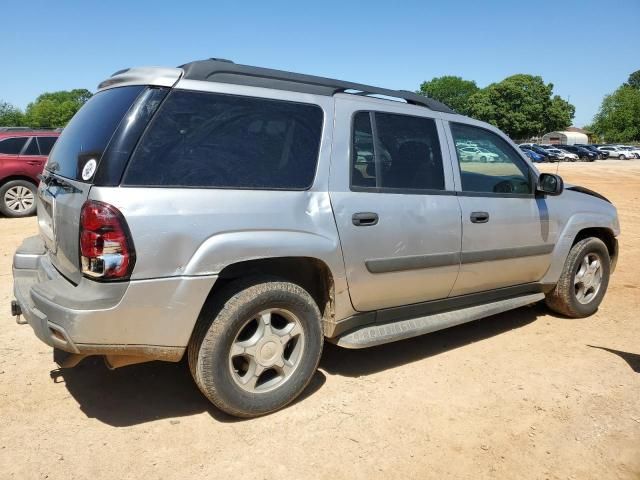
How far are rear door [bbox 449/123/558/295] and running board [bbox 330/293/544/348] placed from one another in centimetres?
16

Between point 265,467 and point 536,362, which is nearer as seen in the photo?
point 265,467

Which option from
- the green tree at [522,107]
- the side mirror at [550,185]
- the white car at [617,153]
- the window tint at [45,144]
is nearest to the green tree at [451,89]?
the green tree at [522,107]

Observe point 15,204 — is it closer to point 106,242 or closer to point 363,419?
point 106,242

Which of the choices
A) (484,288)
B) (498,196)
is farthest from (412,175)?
(484,288)

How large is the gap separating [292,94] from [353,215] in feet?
2.68

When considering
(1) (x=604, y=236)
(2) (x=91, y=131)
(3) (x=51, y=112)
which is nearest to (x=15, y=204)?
(2) (x=91, y=131)

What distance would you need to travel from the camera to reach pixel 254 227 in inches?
111

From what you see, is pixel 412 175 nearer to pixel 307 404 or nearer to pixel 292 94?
pixel 292 94

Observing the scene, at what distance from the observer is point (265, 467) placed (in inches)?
102

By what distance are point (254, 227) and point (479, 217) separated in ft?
6.17

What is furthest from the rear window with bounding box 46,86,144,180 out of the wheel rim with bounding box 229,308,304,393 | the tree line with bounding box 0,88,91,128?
the tree line with bounding box 0,88,91,128

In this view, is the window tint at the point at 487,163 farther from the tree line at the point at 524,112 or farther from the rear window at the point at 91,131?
the tree line at the point at 524,112

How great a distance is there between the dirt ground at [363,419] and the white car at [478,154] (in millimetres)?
1510

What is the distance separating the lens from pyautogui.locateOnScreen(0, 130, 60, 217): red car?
1020 cm
